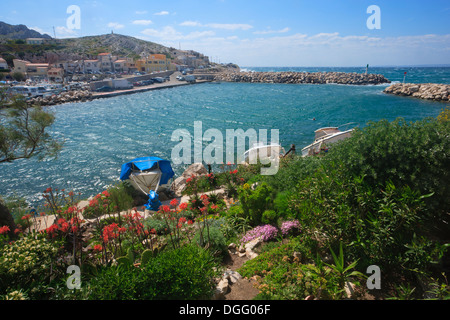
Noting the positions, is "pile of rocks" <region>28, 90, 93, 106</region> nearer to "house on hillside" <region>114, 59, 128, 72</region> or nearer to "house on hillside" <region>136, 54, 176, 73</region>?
"house on hillside" <region>114, 59, 128, 72</region>

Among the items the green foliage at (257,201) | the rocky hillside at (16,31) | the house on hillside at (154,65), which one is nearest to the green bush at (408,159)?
the green foliage at (257,201)

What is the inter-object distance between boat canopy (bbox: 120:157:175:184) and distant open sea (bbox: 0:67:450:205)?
3.42 meters

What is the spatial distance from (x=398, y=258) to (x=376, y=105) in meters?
46.6

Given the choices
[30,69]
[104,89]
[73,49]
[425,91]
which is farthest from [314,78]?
[73,49]

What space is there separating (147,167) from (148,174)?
53cm

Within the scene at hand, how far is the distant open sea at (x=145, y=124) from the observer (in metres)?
18.7

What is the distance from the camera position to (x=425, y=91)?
48.1 meters

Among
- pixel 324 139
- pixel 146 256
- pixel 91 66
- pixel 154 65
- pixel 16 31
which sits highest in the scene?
pixel 16 31

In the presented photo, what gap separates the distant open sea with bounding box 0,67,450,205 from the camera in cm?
1869

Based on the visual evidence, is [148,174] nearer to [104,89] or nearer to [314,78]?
[104,89]

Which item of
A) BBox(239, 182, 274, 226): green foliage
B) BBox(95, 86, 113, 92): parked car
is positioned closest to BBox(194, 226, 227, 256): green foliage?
BBox(239, 182, 274, 226): green foliage

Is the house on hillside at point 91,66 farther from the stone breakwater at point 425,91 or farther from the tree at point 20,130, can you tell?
the stone breakwater at point 425,91
